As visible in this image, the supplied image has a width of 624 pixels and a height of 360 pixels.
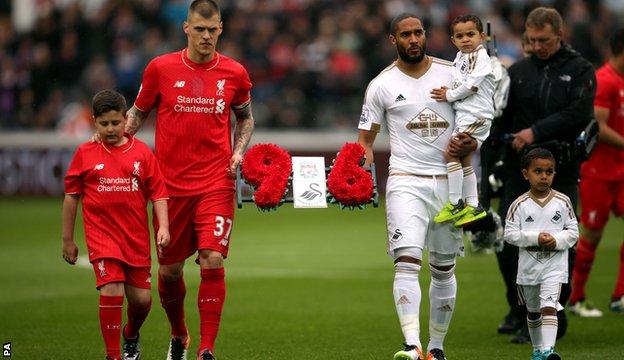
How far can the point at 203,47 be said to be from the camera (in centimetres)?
984

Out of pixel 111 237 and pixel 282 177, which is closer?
pixel 111 237

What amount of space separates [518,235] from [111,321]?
2967 mm

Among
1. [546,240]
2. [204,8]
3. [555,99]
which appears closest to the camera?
[546,240]

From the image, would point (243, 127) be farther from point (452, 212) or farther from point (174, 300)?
point (452, 212)

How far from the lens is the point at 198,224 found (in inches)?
388

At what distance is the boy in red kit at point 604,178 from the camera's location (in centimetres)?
1305

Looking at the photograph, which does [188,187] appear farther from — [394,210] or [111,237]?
[394,210]

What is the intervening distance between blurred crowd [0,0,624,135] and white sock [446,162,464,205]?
15256 mm

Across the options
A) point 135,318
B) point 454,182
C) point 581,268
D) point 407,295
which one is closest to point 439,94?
point 454,182

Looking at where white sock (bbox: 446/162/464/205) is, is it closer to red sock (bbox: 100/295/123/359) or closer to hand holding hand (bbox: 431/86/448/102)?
hand holding hand (bbox: 431/86/448/102)

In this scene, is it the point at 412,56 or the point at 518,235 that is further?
the point at 412,56

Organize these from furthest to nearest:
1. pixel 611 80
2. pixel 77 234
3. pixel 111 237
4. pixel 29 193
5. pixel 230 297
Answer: pixel 29 193 < pixel 77 234 < pixel 230 297 < pixel 611 80 < pixel 111 237

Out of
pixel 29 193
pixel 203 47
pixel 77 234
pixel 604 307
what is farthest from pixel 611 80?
pixel 29 193

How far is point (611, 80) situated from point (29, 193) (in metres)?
16.2
